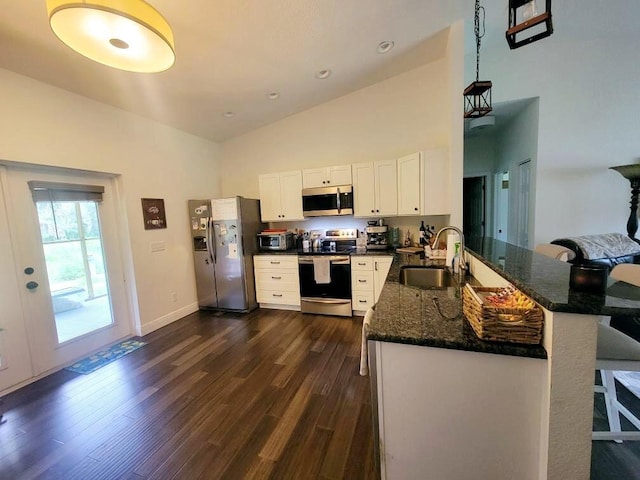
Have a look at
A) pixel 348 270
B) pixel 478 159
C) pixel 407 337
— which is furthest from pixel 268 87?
pixel 478 159

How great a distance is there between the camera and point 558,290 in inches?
38.9

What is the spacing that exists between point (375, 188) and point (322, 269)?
1.33m

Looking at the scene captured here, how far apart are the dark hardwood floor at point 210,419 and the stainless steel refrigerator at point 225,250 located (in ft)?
3.42

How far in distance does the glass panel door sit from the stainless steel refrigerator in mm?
1162

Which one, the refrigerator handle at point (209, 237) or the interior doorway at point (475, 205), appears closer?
the refrigerator handle at point (209, 237)

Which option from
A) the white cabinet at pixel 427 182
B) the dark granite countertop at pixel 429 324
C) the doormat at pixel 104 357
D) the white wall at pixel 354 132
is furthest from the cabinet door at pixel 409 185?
the doormat at pixel 104 357

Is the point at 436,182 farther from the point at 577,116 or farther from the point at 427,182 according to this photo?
the point at 577,116

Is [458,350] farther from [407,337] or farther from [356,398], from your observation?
[356,398]

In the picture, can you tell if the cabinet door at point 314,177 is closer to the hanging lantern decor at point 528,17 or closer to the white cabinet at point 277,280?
the white cabinet at point 277,280

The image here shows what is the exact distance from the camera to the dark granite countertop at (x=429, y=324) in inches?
40.0

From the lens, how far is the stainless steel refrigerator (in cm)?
378

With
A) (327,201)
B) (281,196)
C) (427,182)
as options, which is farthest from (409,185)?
(281,196)

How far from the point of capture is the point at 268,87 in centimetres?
315

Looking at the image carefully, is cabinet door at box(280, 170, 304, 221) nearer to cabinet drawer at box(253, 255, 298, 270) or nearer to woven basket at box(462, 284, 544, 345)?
cabinet drawer at box(253, 255, 298, 270)
